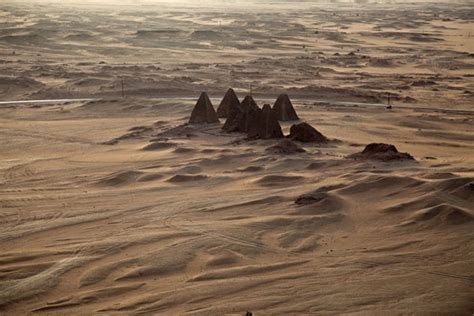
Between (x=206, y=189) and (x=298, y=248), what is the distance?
13.7 feet

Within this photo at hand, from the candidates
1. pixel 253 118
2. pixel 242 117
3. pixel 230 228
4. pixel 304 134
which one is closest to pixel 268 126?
pixel 253 118

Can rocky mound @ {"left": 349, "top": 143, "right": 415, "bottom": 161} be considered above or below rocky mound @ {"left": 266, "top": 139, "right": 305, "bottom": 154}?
above

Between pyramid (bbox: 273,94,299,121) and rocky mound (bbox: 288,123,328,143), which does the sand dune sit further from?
pyramid (bbox: 273,94,299,121)

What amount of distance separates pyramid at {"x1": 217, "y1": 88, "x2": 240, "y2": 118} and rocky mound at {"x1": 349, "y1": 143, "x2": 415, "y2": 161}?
229 inches

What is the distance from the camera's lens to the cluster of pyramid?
1994 centimetres

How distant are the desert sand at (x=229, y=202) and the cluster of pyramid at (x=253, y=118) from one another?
46cm

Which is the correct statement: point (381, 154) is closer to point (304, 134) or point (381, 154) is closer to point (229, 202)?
point (304, 134)

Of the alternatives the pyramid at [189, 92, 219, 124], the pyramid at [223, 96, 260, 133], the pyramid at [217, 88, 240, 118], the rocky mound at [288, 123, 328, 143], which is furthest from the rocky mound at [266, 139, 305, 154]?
the pyramid at [189, 92, 219, 124]

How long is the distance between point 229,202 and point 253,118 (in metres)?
6.76

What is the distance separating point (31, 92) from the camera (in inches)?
1216

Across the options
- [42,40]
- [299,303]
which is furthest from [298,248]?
[42,40]

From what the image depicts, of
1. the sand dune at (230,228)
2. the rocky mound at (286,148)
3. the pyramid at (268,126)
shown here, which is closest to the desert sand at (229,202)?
the sand dune at (230,228)

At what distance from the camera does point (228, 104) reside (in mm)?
23094

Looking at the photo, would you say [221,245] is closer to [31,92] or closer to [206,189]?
[206,189]
